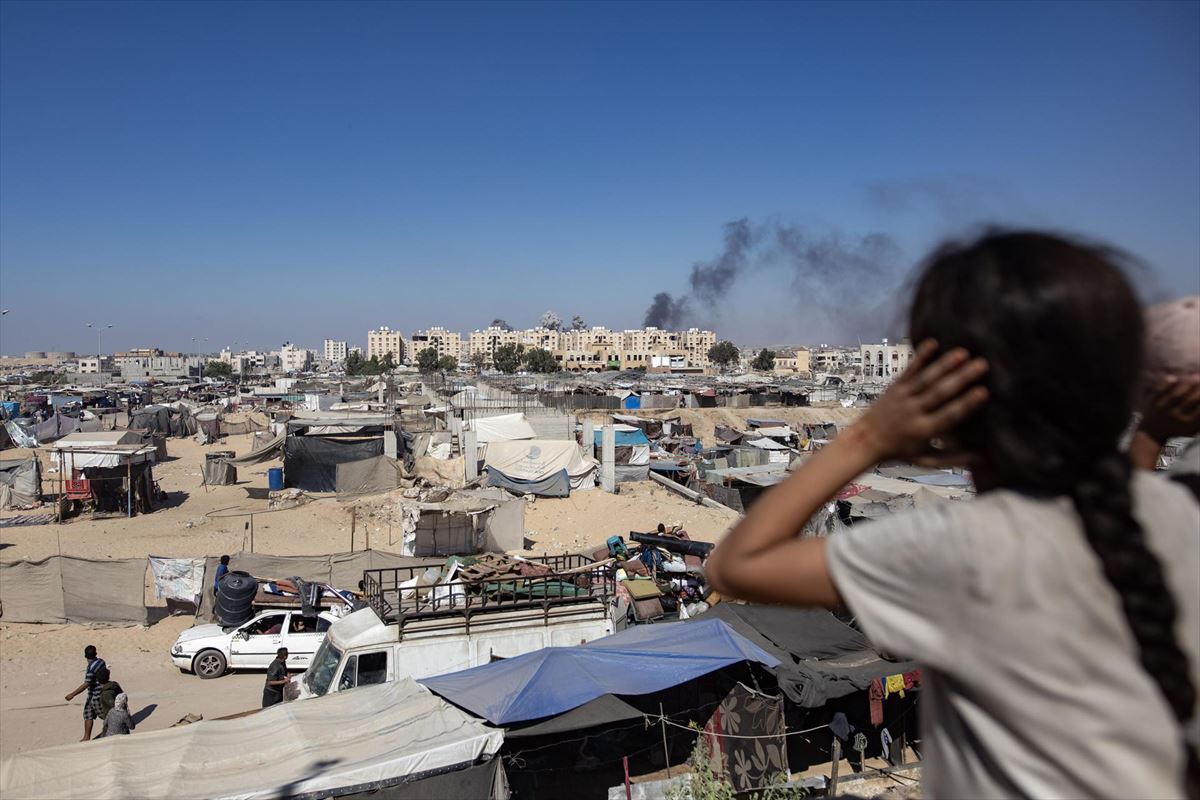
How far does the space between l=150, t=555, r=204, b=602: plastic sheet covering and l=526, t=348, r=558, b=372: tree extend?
306 feet

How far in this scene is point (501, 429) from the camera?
26.4 meters

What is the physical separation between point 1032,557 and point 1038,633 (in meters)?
0.09

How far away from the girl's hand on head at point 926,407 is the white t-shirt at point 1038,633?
0.11 meters

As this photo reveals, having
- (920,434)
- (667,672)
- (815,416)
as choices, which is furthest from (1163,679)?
(815,416)

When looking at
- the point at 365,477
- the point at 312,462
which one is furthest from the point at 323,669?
the point at 312,462

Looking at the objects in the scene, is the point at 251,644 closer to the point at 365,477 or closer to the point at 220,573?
the point at 220,573

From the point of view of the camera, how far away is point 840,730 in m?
7.52

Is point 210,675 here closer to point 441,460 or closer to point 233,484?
point 441,460

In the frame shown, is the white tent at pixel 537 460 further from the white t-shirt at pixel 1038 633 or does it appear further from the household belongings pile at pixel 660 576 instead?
the white t-shirt at pixel 1038 633

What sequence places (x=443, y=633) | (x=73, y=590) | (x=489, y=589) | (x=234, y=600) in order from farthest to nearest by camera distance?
1. (x=73, y=590)
2. (x=234, y=600)
3. (x=489, y=589)
4. (x=443, y=633)

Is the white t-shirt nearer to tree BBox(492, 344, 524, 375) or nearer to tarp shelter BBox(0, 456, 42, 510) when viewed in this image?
tarp shelter BBox(0, 456, 42, 510)

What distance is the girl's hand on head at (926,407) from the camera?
0.98m

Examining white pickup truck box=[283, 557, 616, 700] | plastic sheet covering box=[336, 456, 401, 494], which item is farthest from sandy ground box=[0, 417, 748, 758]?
white pickup truck box=[283, 557, 616, 700]

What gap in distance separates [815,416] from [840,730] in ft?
147
